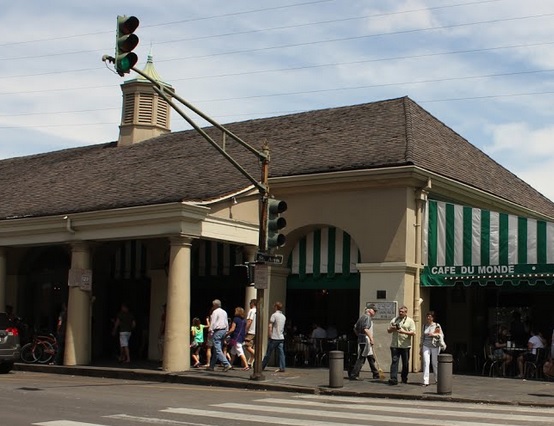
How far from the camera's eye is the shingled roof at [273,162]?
21.7 meters

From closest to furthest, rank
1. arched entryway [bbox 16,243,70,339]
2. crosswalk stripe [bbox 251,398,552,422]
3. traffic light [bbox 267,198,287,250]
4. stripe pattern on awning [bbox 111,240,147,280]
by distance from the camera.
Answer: crosswalk stripe [bbox 251,398,552,422]
traffic light [bbox 267,198,287,250]
stripe pattern on awning [bbox 111,240,147,280]
arched entryway [bbox 16,243,70,339]

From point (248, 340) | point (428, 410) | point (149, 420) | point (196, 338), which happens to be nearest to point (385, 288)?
point (248, 340)

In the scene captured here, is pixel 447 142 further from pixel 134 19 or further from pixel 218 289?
pixel 134 19

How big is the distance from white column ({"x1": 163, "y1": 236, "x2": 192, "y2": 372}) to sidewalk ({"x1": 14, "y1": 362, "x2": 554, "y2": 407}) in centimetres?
37

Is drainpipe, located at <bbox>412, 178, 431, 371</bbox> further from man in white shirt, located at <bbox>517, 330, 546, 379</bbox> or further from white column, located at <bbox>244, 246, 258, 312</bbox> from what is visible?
white column, located at <bbox>244, 246, 258, 312</bbox>

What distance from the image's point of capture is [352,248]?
21.7 m

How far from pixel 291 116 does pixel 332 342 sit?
7.79 meters

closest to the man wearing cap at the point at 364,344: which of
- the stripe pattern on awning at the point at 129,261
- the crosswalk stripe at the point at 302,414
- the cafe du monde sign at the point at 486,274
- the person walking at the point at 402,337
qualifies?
the person walking at the point at 402,337

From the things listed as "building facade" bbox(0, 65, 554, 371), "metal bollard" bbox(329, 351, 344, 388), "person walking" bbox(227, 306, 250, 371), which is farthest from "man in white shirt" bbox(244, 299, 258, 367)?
"metal bollard" bbox(329, 351, 344, 388)

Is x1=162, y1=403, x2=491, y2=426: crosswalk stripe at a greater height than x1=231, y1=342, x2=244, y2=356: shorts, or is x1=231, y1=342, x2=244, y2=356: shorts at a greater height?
x1=231, y1=342, x2=244, y2=356: shorts

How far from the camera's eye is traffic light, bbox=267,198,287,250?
17.6 metres

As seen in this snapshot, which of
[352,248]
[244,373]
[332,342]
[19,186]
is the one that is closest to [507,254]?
[352,248]

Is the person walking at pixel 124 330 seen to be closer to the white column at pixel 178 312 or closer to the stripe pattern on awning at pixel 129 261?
the stripe pattern on awning at pixel 129 261

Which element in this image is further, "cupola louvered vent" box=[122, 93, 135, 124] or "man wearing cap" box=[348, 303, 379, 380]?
"cupola louvered vent" box=[122, 93, 135, 124]
